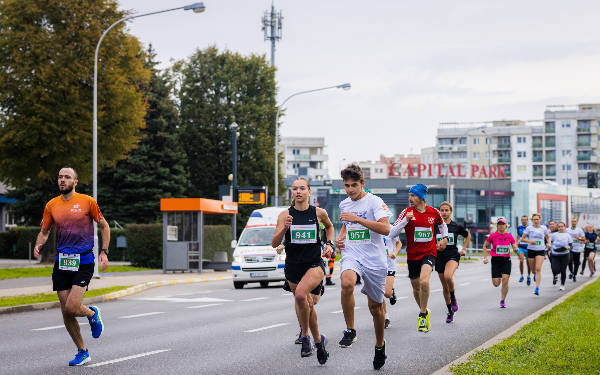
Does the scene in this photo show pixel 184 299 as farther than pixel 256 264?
No

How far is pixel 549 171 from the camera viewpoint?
138 m

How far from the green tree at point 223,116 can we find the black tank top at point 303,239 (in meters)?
45.3

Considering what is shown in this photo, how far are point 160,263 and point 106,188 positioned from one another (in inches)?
674

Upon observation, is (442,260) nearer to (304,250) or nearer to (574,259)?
(304,250)

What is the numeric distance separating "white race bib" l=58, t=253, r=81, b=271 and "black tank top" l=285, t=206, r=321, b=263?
6.99 ft

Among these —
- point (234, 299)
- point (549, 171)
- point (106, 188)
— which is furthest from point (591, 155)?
point (234, 299)

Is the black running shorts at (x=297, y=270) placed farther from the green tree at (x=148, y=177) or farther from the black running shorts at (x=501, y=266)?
the green tree at (x=148, y=177)

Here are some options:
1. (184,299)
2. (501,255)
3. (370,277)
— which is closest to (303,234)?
(370,277)

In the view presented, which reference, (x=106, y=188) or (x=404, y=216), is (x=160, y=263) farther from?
(x=404, y=216)

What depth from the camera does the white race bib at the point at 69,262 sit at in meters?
8.70

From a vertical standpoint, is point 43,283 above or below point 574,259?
below

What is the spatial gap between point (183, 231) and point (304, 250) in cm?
2422

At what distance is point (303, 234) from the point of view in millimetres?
8805

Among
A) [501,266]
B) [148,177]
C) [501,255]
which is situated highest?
[148,177]
